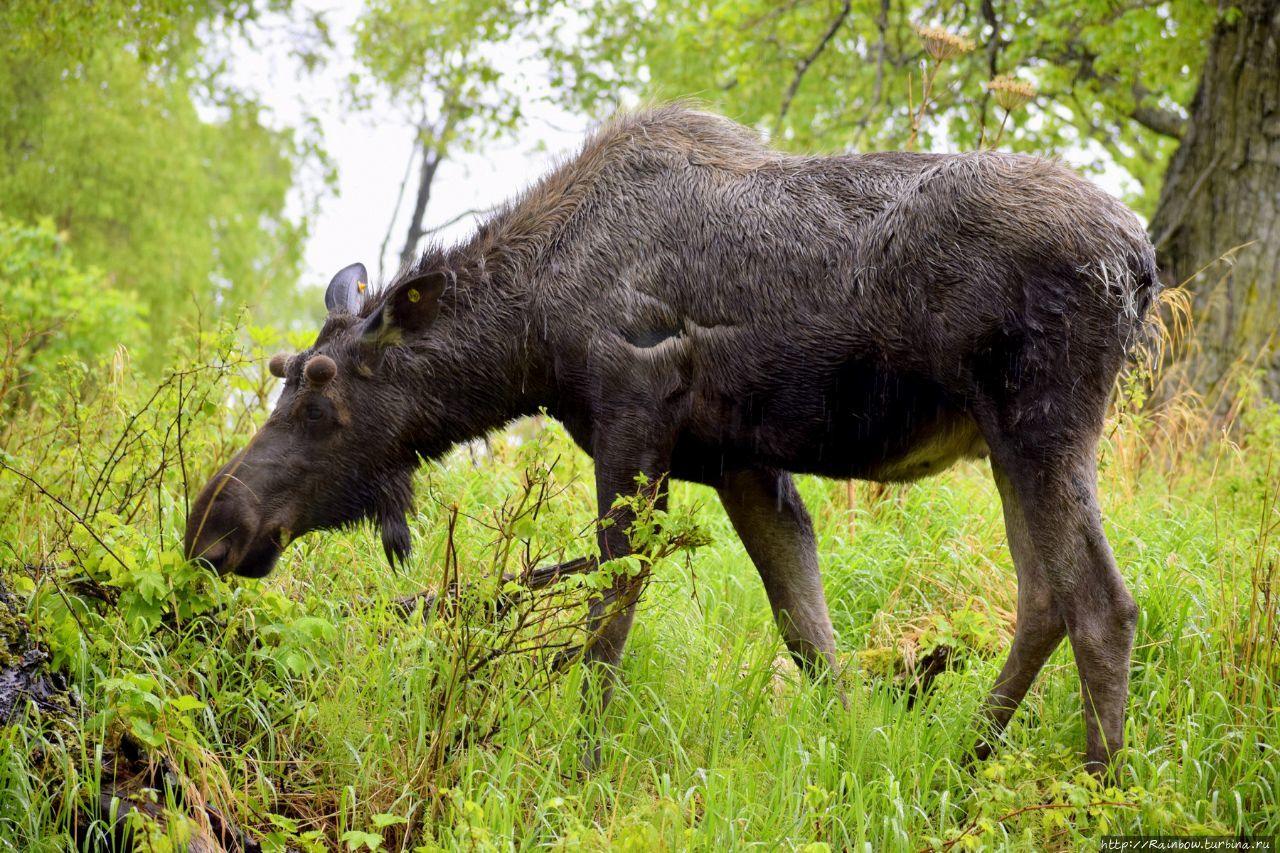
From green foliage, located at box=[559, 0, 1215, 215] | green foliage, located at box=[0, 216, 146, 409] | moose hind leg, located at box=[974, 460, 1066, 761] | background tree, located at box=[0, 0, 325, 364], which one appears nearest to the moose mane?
moose hind leg, located at box=[974, 460, 1066, 761]

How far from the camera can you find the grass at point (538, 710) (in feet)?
12.0

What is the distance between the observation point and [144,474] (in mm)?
4945

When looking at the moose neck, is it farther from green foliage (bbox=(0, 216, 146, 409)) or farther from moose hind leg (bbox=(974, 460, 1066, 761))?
green foliage (bbox=(0, 216, 146, 409))

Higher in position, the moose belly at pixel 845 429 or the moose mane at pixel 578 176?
the moose mane at pixel 578 176

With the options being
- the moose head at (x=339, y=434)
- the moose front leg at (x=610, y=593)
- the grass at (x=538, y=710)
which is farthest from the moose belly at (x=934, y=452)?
the moose head at (x=339, y=434)

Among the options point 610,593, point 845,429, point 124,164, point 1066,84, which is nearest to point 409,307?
point 610,593

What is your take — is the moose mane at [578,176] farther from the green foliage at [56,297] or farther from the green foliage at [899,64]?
the green foliage at [56,297]

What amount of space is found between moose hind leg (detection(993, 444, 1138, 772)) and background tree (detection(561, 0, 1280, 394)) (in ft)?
7.27

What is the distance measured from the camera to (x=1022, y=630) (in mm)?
4418

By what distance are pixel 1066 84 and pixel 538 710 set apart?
11230 millimetres

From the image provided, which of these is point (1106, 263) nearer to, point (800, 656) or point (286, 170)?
point (800, 656)

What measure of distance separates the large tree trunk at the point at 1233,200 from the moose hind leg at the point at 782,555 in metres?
5.02

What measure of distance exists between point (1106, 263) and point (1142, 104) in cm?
980

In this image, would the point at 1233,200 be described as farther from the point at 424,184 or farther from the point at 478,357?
the point at 424,184
